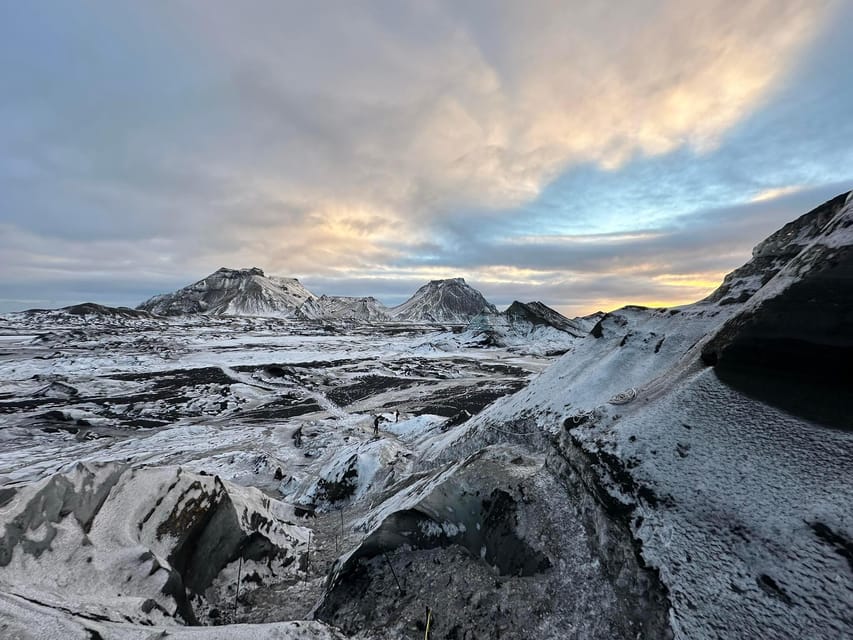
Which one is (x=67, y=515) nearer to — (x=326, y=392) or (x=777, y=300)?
(x=777, y=300)

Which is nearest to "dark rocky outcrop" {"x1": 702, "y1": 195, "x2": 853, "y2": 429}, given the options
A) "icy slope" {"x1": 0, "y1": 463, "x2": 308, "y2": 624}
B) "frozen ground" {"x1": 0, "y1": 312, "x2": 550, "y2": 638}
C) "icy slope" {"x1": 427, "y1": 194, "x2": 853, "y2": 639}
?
"icy slope" {"x1": 427, "y1": 194, "x2": 853, "y2": 639}

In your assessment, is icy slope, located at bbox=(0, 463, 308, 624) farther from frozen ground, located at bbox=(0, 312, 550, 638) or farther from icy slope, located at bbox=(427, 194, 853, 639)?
icy slope, located at bbox=(427, 194, 853, 639)

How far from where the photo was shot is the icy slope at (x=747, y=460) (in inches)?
142

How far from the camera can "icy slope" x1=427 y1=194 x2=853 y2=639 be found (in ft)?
11.9

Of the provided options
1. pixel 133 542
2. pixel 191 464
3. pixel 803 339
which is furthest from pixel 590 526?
pixel 191 464

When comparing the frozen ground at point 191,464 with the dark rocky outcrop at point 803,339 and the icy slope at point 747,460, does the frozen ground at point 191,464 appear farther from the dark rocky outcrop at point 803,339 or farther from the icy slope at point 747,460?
the dark rocky outcrop at point 803,339

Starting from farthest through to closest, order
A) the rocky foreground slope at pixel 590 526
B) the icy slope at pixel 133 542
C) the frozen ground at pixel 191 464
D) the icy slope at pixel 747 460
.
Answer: the frozen ground at pixel 191 464 → the icy slope at pixel 133 542 → the rocky foreground slope at pixel 590 526 → the icy slope at pixel 747 460

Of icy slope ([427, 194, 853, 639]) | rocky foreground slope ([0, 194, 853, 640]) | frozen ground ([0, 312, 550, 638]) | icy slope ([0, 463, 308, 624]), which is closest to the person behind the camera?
icy slope ([427, 194, 853, 639])

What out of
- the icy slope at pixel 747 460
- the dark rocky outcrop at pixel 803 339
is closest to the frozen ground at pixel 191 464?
the icy slope at pixel 747 460

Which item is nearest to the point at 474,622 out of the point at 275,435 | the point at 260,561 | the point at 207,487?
the point at 260,561

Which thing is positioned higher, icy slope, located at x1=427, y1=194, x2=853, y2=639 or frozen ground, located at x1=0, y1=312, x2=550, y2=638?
icy slope, located at x1=427, y1=194, x2=853, y2=639

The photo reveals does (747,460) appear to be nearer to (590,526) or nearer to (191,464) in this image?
(590,526)

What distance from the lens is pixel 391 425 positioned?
2233 cm

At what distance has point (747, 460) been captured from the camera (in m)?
4.72
